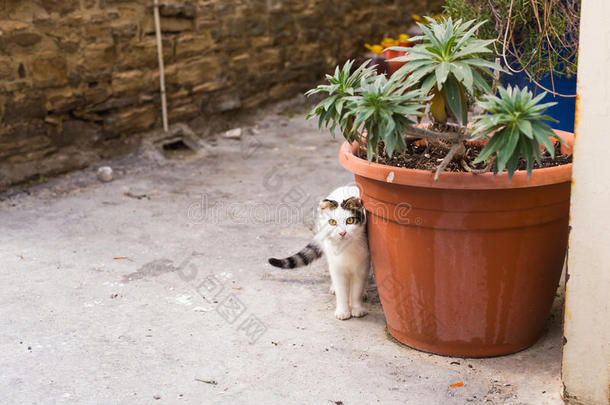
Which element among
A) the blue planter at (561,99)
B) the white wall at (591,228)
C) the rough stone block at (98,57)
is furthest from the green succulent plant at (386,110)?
the rough stone block at (98,57)

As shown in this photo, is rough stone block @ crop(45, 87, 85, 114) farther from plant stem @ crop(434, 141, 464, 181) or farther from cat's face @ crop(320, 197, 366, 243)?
plant stem @ crop(434, 141, 464, 181)

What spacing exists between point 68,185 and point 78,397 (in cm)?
250

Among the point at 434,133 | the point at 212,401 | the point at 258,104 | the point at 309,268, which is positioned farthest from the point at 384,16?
the point at 212,401

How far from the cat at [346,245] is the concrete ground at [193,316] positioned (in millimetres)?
93

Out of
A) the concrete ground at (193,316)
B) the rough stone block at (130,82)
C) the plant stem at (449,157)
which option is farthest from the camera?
the rough stone block at (130,82)

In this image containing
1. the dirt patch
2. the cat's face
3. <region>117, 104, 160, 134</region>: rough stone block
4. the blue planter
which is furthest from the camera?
<region>117, 104, 160, 134</region>: rough stone block

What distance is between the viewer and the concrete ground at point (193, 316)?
2.18 m

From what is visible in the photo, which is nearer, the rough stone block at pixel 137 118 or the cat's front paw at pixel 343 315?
the cat's front paw at pixel 343 315

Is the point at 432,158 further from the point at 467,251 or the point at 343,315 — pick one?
the point at 343,315

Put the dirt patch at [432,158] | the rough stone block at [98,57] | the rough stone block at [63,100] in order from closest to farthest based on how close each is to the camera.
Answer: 1. the dirt patch at [432,158]
2. the rough stone block at [63,100]
3. the rough stone block at [98,57]

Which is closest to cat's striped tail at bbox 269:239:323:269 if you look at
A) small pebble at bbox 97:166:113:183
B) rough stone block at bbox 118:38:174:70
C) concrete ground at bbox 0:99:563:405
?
concrete ground at bbox 0:99:563:405

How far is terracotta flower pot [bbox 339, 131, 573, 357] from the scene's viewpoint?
2.12 meters

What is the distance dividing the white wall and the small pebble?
3280mm

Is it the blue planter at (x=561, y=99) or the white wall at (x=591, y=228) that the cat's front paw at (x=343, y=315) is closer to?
the white wall at (x=591, y=228)
